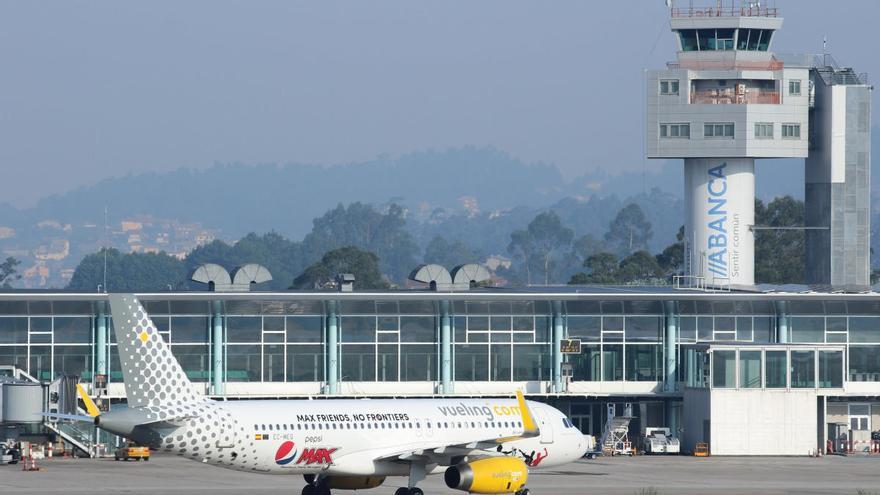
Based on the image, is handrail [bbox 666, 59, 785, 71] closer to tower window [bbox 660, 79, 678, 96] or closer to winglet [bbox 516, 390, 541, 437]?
tower window [bbox 660, 79, 678, 96]

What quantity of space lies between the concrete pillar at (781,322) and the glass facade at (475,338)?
0.11 m

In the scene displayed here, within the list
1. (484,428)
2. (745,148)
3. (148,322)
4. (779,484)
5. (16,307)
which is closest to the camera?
(148,322)

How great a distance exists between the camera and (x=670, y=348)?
3873 inches

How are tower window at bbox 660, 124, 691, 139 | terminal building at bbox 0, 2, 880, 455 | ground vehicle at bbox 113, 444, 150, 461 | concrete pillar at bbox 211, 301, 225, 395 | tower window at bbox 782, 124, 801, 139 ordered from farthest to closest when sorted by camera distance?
tower window at bbox 660, 124, 691, 139 → tower window at bbox 782, 124, 801, 139 → concrete pillar at bbox 211, 301, 225, 395 → terminal building at bbox 0, 2, 880, 455 → ground vehicle at bbox 113, 444, 150, 461

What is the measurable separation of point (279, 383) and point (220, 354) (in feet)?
12.0

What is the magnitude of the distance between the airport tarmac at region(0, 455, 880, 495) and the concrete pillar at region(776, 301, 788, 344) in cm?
1023

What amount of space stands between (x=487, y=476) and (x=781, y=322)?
45.4 meters

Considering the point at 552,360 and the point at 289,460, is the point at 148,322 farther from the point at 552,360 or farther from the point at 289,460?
the point at 552,360

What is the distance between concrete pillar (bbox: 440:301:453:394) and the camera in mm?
96625

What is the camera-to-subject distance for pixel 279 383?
95125 millimetres

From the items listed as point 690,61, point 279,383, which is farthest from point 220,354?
point 690,61

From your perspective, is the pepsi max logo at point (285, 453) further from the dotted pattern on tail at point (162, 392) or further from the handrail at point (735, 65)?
the handrail at point (735, 65)

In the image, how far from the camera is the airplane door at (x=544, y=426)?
6288 centimetres

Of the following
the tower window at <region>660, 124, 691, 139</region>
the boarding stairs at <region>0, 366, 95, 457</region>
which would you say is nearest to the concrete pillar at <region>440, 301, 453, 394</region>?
the boarding stairs at <region>0, 366, 95, 457</region>
